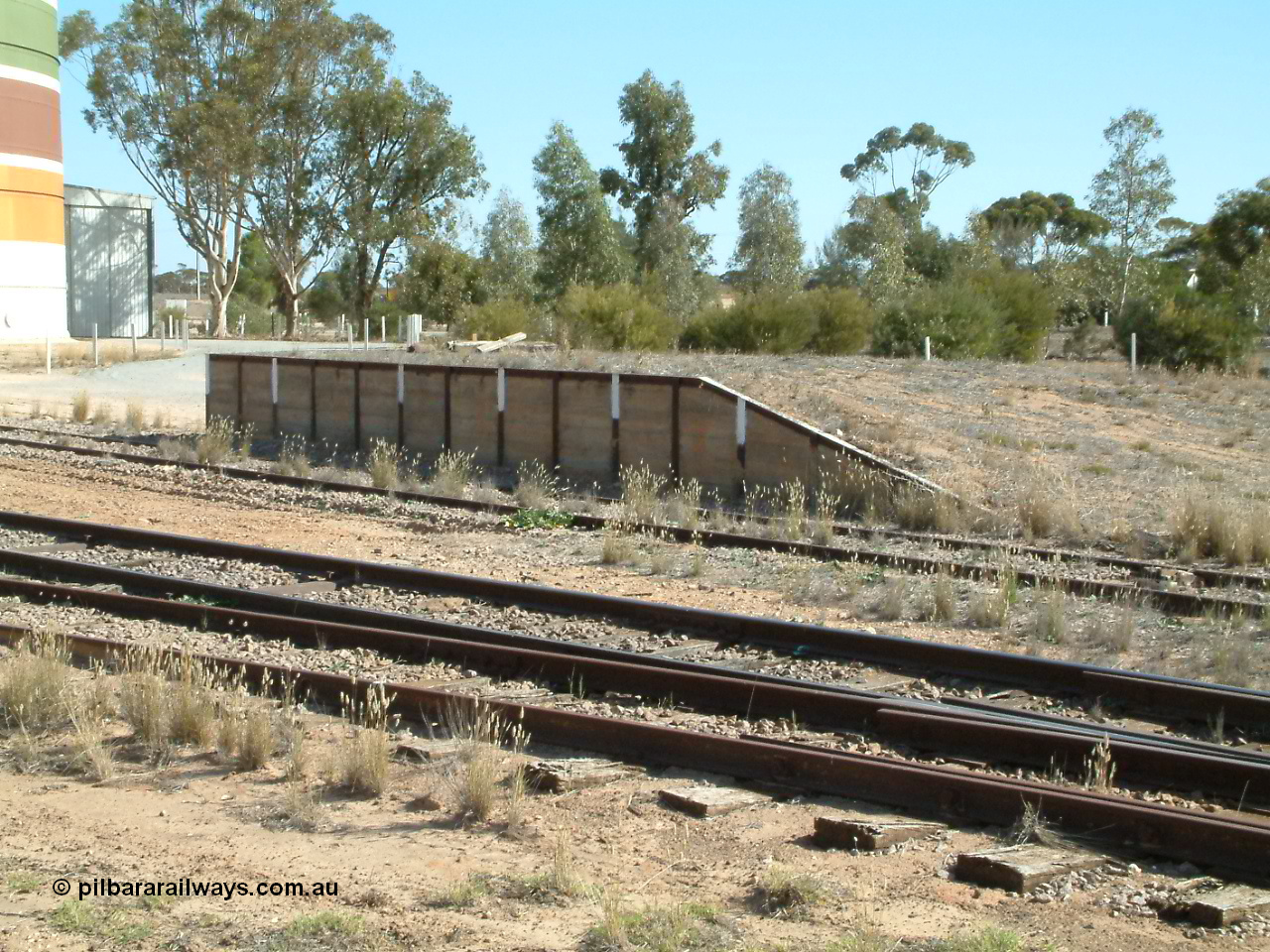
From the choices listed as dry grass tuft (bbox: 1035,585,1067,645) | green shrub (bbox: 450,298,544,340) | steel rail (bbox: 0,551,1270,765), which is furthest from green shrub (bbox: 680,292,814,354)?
dry grass tuft (bbox: 1035,585,1067,645)

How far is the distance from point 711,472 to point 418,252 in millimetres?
69143

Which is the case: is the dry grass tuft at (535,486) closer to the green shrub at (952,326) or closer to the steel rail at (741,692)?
the steel rail at (741,692)

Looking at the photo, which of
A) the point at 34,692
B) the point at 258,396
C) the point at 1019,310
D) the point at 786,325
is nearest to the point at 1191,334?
the point at 1019,310

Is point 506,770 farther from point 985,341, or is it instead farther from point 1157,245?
point 1157,245

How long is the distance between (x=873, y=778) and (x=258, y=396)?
78.9ft

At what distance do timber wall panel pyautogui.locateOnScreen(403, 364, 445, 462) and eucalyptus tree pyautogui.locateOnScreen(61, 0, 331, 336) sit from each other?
55347 mm

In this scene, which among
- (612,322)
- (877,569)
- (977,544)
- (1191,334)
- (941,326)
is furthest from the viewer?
(1191,334)

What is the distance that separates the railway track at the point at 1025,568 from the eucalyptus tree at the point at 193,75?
207 feet

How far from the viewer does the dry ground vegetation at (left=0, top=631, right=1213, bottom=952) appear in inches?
221

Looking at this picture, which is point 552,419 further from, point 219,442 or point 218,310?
point 218,310

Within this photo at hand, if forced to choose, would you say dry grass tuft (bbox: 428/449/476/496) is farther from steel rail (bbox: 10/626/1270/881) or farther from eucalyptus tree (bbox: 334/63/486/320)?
eucalyptus tree (bbox: 334/63/486/320)

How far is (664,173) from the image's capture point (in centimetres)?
7844

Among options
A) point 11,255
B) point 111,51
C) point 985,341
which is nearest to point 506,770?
point 985,341

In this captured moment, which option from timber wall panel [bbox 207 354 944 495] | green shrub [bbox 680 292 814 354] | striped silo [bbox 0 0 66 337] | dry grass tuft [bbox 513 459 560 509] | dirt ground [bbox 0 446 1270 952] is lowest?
dirt ground [bbox 0 446 1270 952]
